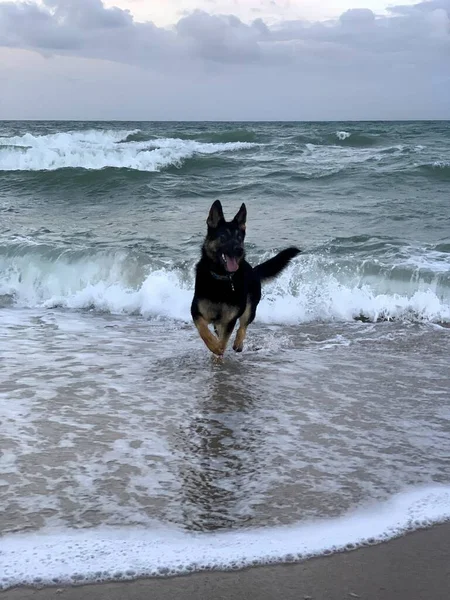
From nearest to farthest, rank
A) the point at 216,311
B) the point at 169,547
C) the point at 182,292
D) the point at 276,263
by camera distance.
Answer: the point at 169,547 < the point at 216,311 < the point at 276,263 < the point at 182,292

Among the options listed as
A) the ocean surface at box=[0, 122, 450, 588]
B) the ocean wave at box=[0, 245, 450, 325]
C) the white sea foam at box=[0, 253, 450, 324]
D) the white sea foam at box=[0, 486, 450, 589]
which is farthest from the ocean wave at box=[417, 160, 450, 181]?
the white sea foam at box=[0, 486, 450, 589]

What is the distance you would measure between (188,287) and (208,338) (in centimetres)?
311

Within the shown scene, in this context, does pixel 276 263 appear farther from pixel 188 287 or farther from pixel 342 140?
pixel 342 140

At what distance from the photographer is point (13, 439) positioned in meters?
3.99

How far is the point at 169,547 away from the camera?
2.89 m

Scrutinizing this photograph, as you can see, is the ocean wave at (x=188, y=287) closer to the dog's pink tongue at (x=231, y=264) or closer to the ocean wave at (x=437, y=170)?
the dog's pink tongue at (x=231, y=264)

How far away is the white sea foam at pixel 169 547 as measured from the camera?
2.69 meters

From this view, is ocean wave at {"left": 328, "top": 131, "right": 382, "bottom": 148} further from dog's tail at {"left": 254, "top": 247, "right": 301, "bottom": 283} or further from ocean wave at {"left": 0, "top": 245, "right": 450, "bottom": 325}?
dog's tail at {"left": 254, "top": 247, "right": 301, "bottom": 283}

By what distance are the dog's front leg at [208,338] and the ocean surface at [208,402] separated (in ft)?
0.39

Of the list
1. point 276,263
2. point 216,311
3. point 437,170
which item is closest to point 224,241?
point 216,311

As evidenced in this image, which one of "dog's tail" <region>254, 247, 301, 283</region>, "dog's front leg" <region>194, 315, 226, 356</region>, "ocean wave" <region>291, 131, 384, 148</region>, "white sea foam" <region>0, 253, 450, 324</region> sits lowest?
"white sea foam" <region>0, 253, 450, 324</region>

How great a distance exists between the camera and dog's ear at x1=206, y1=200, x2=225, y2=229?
600 cm

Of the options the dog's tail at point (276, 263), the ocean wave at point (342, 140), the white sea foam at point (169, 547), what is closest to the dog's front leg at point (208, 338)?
the dog's tail at point (276, 263)

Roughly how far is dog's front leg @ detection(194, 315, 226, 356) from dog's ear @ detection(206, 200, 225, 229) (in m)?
0.77
